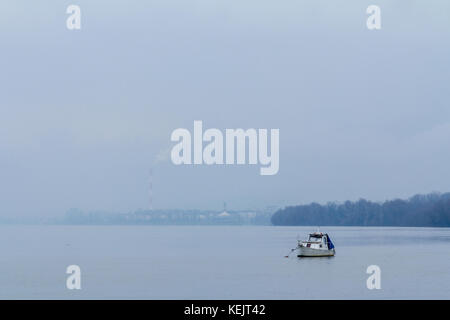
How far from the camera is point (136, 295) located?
32000mm

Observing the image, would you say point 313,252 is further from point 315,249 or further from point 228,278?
point 228,278

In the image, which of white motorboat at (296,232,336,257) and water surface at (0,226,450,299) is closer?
water surface at (0,226,450,299)

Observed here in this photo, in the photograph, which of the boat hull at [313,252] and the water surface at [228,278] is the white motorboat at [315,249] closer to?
the boat hull at [313,252]

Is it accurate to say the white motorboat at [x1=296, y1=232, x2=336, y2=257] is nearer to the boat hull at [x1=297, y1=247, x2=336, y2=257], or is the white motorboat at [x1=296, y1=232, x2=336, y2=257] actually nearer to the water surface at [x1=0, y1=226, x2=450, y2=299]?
the boat hull at [x1=297, y1=247, x2=336, y2=257]

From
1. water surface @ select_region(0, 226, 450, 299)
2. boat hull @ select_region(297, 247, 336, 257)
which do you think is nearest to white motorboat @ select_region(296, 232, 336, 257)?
boat hull @ select_region(297, 247, 336, 257)

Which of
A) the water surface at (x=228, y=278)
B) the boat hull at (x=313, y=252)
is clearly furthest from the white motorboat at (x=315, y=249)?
the water surface at (x=228, y=278)

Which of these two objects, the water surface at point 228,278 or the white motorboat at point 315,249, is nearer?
the water surface at point 228,278
